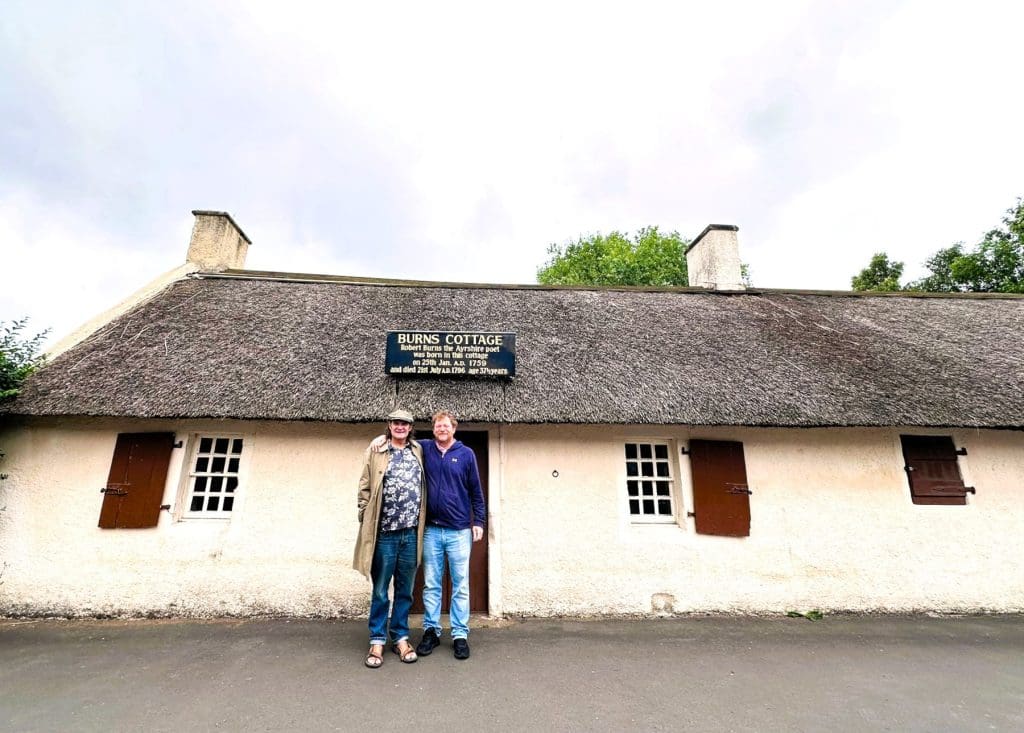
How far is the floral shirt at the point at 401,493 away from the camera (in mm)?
3289

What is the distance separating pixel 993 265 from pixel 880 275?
11.4ft

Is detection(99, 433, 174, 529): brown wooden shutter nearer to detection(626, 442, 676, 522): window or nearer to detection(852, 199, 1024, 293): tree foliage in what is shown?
detection(626, 442, 676, 522): window

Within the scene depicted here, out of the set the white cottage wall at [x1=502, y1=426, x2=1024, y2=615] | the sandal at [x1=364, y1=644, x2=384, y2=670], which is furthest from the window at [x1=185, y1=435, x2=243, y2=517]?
the white cottage wall at [x1=502, y1=426, x2=1024, y2=615]

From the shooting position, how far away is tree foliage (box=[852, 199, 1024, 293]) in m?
14.6

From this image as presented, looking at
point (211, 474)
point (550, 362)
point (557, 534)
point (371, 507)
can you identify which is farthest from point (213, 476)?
point (550, 362)

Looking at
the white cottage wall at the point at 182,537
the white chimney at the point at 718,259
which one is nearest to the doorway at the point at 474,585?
the white cottage wall at the point at 182,537

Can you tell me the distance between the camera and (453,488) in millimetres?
3459

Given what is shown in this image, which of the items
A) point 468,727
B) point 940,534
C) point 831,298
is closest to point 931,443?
point 940,534

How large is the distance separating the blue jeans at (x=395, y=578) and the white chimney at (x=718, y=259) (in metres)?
6.90

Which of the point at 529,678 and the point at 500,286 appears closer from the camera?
the point at 529,678

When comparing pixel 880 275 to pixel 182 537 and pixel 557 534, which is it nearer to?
pixel 557 534

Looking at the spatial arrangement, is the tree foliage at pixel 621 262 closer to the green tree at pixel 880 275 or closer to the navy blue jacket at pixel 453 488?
the green tree at pixel 880 275

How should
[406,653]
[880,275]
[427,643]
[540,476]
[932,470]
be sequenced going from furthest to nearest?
1. [880,275]
2. [932,470]
3. [540,476]
4. [427,643]
5. [406,653]

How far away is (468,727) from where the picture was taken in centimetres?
257
